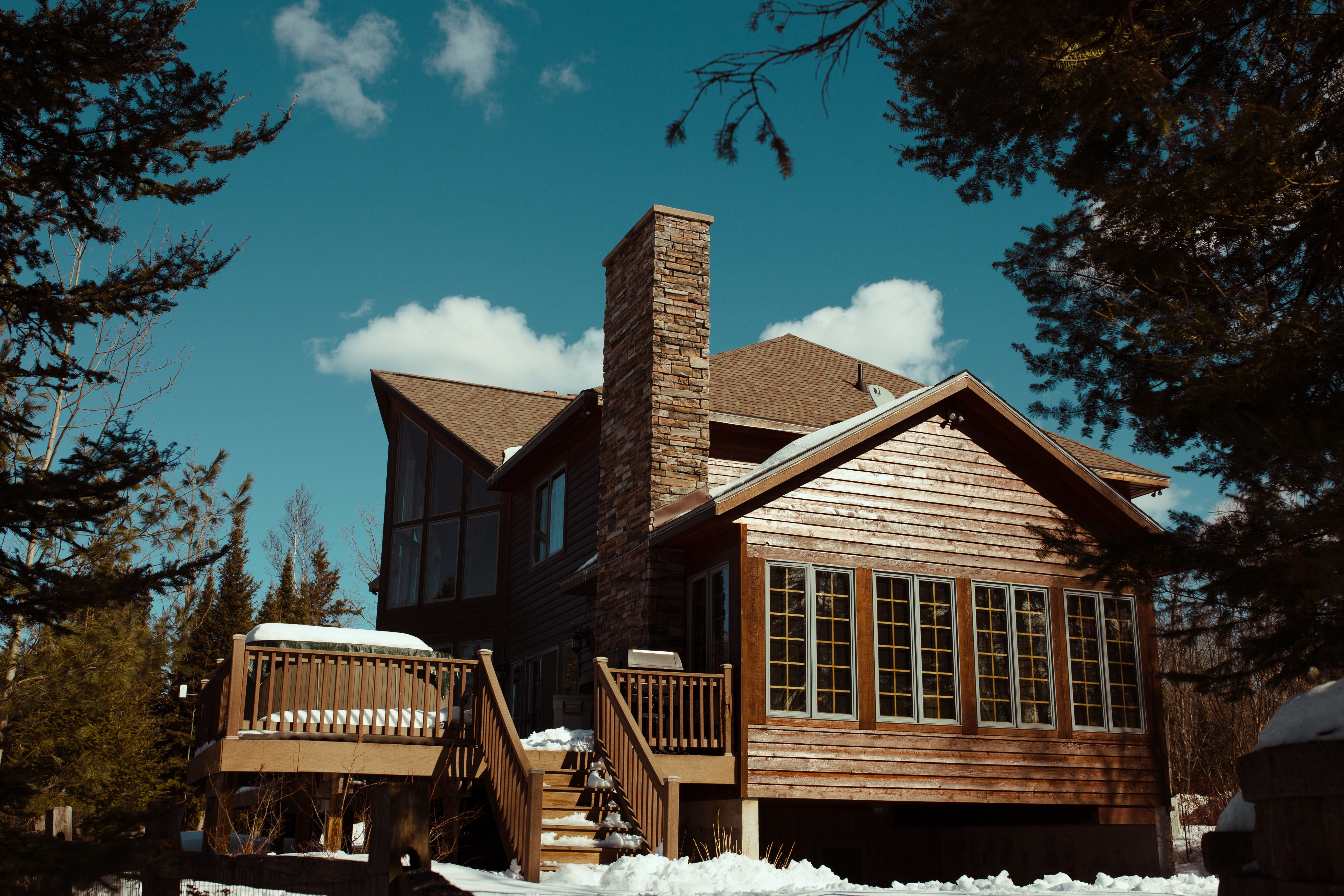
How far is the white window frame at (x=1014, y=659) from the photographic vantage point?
1259 cm

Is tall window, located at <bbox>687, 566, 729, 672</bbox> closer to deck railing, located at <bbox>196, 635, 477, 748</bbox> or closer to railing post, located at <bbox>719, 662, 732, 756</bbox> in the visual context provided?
railing post, located at <bbox>719, 662, 732, 756</bbox>

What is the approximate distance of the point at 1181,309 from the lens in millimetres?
6207

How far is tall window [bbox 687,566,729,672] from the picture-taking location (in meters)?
12.4

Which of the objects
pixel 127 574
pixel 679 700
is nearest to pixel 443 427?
pixel 679 700

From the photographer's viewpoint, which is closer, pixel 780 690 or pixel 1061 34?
pixel 1061 34

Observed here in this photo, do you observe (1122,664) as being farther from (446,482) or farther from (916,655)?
(446,482)

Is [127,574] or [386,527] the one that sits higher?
[386,527]

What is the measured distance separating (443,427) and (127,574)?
1653 cm

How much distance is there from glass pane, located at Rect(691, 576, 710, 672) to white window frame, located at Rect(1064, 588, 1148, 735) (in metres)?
4.32

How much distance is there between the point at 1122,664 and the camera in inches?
527

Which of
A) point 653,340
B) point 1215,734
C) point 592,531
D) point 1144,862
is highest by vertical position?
point 653,340

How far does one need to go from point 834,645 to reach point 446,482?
12.7 m

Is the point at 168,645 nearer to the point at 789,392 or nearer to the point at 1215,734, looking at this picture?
the point at 789,392

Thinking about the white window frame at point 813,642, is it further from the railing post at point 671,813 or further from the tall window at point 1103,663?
the tall window at point 1103,663
